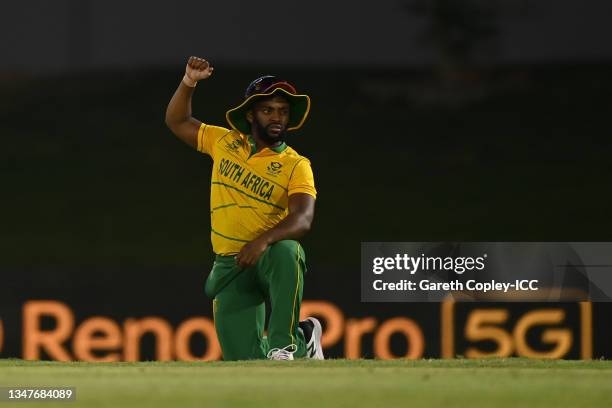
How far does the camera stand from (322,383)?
445 centimetres

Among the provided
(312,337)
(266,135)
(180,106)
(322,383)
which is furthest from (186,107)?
(322,383)

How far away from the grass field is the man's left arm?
0.65m

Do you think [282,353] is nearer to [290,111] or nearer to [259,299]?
[259,299]

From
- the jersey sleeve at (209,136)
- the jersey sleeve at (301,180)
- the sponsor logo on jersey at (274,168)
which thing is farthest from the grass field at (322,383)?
the jersey sleeve at (209,136)

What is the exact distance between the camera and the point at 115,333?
990cm

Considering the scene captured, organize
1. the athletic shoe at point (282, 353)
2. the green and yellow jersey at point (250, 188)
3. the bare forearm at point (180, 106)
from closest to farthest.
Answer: the athletic shoe at point (282, 353) → the green and yellow jersey at point (250, 188) → the bare forearm at point (180, 106)

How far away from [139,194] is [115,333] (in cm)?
954

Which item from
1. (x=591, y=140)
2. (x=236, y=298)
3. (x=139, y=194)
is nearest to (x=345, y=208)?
(x=139, y=194)

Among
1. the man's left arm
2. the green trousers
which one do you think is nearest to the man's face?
the man's left arm

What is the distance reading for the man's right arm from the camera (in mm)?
6133

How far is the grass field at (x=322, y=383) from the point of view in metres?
4.10

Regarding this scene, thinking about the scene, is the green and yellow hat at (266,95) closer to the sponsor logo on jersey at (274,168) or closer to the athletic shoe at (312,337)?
the sponsor logo on jersey at (274,168)

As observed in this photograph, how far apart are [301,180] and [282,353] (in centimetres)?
69

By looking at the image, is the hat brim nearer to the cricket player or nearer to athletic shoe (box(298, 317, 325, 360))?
the cricket player
